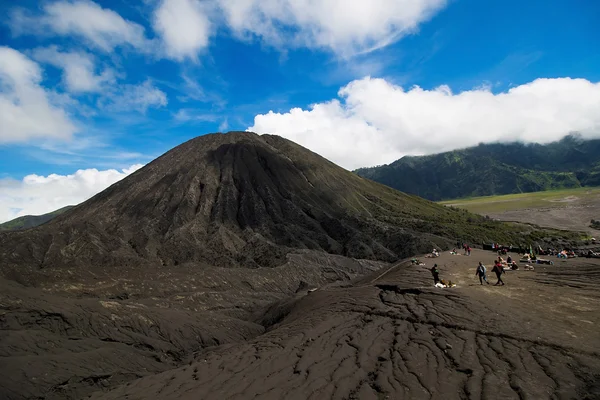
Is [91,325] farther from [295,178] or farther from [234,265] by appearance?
[295,178]

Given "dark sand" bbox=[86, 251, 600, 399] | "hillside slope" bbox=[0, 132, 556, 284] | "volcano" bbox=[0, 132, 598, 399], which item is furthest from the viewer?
"hillside slope" bbox=[0, 132, 556, 284]

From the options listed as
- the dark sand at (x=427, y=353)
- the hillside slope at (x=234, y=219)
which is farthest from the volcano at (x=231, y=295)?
the hillside slope at (x=234, y=219)

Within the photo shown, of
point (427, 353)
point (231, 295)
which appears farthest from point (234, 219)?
point (427, 353)

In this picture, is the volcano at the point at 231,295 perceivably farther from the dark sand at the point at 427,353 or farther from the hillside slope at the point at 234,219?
the hillside slope at the point at 234,219

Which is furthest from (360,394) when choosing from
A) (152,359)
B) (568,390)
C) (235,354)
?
(152,359)

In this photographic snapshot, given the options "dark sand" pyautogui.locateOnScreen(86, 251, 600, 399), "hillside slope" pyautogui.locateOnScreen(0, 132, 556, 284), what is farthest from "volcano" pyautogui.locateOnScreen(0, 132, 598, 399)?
"hillside slope" pyautogui.locateOnScreen(0, 132, 556, 284)

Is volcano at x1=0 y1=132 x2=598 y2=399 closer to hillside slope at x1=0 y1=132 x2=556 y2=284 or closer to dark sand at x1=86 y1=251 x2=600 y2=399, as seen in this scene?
dark sand at x1=86 y1=251 x2=600 y2=399
